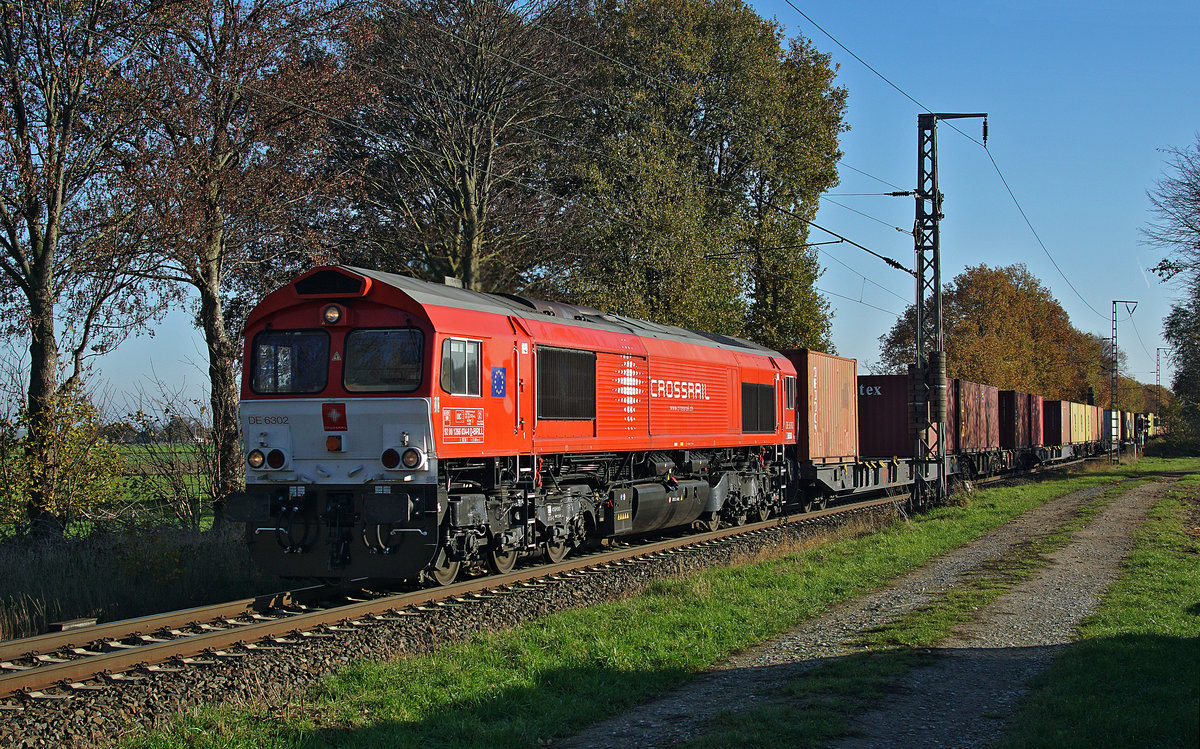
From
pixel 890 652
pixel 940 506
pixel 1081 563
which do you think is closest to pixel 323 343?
pixel 890 652

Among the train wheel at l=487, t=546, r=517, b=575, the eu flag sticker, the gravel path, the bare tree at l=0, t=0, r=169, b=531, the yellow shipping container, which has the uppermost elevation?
the bare tree at l=0, t=0, r=169, b=531

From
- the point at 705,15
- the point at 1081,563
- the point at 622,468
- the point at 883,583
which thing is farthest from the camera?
the point at 705,15

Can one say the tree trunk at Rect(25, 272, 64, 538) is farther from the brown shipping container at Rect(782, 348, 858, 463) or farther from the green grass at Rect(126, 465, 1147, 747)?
the brown shipping container at Rect(782, 348, 858, 463)

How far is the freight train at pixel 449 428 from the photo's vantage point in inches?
418

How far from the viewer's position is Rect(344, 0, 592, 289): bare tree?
24875 mm

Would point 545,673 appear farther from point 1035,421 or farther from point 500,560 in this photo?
point 1035,421

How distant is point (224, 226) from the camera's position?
58.2 feet

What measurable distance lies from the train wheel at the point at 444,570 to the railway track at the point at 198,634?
0.79 ft

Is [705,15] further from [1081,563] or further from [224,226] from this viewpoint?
[1081,563]

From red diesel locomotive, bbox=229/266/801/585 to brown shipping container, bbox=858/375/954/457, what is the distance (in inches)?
600

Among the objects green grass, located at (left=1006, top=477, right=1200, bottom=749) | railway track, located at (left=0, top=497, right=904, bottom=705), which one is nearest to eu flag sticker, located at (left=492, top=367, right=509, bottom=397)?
railway track, located at (left=0, top=497, right=904, bottom=705)

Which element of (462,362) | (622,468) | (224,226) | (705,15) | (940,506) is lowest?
(940,506)

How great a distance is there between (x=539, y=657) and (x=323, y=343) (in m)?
4.82

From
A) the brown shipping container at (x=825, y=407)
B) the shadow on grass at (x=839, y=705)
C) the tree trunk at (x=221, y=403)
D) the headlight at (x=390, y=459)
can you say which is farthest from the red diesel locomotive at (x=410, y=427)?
the brown shipping container at (x=825, y=407)
